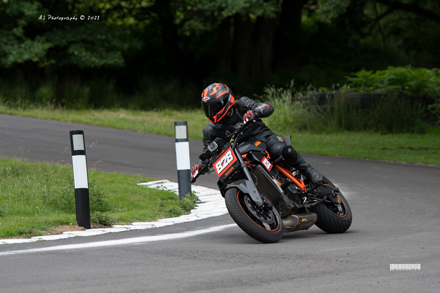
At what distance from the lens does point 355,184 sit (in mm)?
11039

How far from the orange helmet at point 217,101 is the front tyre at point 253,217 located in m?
0.85

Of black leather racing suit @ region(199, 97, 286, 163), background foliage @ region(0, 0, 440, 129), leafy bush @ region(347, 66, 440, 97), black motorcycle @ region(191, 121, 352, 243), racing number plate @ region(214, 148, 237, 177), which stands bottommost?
black motorcycle @ region(191, 121, 352, 243)

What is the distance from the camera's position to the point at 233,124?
6.86 meters

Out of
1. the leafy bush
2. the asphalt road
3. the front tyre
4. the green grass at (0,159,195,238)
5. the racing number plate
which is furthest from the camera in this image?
the leafy bush

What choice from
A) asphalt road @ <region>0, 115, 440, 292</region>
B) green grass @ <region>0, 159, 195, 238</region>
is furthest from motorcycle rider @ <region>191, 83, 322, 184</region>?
green grass @ <region>0, 159, 195, 238</region>

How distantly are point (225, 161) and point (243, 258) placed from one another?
3.84ft

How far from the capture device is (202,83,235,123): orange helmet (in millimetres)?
6637

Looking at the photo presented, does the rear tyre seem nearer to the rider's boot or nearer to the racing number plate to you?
the rider's boot

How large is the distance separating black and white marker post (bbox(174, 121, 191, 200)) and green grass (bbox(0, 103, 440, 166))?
20.6 ft

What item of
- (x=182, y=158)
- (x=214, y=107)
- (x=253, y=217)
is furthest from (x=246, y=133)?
(x=182, y=158)

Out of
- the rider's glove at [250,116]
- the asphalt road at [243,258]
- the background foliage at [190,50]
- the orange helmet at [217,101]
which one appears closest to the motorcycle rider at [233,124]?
the orange helmet at [217,101]

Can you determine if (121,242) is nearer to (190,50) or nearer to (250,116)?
(250,116)

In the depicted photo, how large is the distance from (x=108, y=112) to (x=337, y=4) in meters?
10.3

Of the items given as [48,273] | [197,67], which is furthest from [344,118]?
[197,67]
